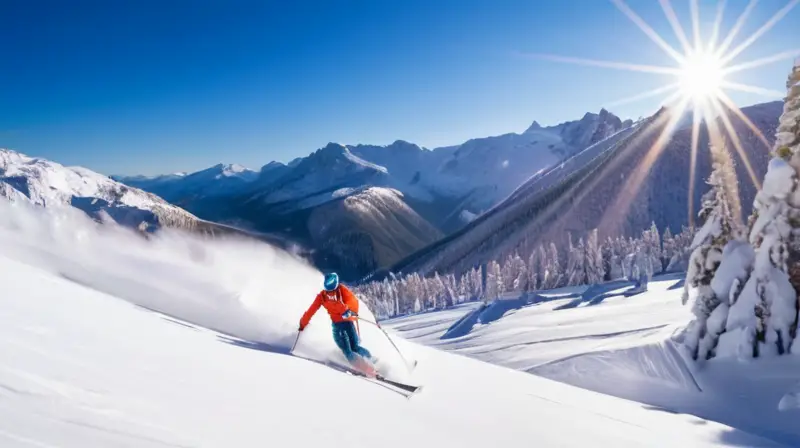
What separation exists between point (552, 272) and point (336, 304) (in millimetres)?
84265

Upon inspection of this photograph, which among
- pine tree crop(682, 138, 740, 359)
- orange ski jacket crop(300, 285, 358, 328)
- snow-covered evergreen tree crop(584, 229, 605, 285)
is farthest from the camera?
snow-covered evergreen tree crop(584, 229, 605, 285)

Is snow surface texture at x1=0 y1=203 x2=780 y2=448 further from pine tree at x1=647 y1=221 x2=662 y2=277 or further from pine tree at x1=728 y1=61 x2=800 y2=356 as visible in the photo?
pine tree at x1=647 y1=221 x2=662 y2=277

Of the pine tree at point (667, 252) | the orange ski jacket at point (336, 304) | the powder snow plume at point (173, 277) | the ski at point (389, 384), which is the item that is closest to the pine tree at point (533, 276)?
the pine tree at point (667, 252)

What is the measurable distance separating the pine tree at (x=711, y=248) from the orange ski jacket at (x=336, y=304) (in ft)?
50.2

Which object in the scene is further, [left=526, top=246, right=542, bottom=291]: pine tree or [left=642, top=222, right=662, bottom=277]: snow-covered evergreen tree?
[left=642, top=222, right=662, bottom=277]: snow-covered evergreen tree

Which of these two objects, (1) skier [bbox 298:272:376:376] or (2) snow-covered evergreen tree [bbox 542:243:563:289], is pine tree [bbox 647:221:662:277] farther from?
(1) skier [bbox 298:272:376:376]

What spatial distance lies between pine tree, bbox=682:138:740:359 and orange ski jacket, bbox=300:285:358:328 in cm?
1531

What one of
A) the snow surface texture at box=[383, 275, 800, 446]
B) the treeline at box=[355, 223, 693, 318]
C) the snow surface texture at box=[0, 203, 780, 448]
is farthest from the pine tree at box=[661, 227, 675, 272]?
the snow surface texture at box=[0, 203, 780, 448]

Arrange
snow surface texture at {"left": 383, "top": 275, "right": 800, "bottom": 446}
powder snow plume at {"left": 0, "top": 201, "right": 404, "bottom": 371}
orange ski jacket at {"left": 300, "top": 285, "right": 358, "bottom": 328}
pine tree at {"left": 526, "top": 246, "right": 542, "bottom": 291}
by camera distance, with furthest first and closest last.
A: 1. pine tree at {"left": 526, "top": 246, "right": 542, "bottom": 291}
2. snow surface texture at {"left": 383, "top": 275, "right": 800, "bottom": 446}
3. powder snow plume at {"left": 0, "top": 201, "right": 404, "bottom": 371}
4. orange ski jacket at {"left": 300, "top": 285, "right": 358, "bottom": 328}

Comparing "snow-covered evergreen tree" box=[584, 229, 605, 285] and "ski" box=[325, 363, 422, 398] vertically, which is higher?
"snow-covered evergreen tree" box=[584, 229, 605, 285]

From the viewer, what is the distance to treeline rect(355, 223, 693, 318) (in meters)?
82.1

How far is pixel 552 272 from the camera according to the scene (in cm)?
8769

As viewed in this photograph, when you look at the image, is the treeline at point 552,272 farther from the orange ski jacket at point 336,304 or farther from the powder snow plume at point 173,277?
the orange ski jacket at point 336,304

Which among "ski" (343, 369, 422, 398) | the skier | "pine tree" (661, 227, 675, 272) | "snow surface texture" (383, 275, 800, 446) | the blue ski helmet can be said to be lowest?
"snow surface texture" (383, 275, 800, 446)
